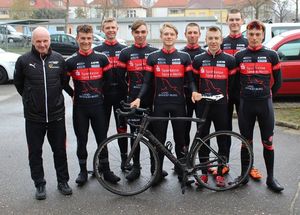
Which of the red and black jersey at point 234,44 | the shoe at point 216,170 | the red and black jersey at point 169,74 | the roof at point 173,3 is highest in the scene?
the roof at point 173,3

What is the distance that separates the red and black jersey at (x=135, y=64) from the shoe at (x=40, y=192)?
1483 millimetres

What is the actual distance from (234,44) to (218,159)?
1682mm

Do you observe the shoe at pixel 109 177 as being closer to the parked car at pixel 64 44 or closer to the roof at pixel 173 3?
the parked car at pixel 64 44

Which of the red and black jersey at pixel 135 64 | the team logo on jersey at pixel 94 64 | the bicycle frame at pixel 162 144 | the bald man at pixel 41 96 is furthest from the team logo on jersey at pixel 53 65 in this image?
the bicycle frame at pixel 162 144

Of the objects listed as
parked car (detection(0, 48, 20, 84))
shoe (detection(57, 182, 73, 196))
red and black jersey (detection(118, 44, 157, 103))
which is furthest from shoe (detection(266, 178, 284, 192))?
parked car (detection(0, 48, 20, 84))

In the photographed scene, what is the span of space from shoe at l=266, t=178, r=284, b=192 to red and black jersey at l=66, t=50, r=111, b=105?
2210 mm

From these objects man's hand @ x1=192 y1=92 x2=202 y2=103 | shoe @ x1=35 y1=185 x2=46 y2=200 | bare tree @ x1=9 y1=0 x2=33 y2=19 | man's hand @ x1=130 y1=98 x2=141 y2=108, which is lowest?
shoe @ x1=35 y1=185 x2=46 y2=200

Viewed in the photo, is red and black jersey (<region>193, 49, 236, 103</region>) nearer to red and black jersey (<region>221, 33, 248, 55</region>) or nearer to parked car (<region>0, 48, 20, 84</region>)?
red and black jersey (<region>221, 33, 248, 55</region>)

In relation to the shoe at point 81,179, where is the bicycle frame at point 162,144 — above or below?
above

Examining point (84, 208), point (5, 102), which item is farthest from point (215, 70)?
point (5, 102)

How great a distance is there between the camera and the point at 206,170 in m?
5.05

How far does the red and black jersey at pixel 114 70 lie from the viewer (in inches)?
207

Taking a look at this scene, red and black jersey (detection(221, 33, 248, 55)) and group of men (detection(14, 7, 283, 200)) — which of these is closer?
group of men (detection(14, 7, 283, 200))

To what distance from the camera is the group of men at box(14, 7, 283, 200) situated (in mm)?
4664
